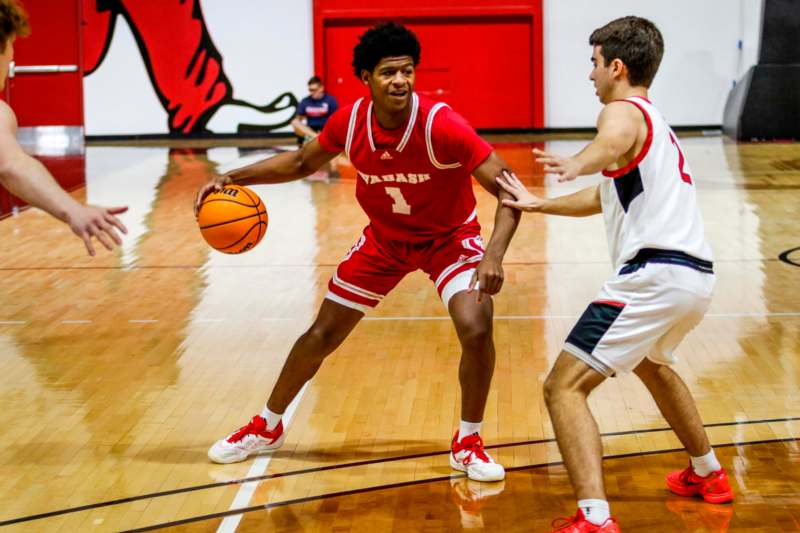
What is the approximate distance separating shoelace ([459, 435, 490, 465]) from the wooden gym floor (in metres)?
0.10

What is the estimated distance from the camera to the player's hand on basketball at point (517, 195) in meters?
4.28

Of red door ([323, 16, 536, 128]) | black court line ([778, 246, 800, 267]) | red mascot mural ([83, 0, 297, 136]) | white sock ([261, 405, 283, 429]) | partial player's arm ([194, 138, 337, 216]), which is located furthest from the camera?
red mascot mural ([83, 0, 297, 136])

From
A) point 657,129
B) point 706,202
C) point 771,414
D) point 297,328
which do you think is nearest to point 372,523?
point 657,129

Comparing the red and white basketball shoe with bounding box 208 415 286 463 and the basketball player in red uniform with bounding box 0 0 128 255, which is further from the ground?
the basketball player in red uniform with bounding box 0 0 128 255

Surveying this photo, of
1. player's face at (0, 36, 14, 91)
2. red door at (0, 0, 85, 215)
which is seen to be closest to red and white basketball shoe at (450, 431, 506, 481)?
player's face at (0, 36, 14, 91)

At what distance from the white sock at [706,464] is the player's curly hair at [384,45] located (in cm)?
193

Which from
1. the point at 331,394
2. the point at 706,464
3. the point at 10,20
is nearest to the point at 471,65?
the point at 331,394

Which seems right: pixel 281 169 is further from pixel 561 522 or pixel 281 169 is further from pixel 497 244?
pixel 561 522

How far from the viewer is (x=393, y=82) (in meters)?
4.54

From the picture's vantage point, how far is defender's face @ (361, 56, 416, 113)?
454cm

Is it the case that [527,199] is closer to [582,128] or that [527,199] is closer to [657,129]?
[657,129]

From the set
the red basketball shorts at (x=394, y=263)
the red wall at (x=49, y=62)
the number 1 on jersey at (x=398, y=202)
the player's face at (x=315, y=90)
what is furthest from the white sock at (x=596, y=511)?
the red wall at (x=49, y=62)

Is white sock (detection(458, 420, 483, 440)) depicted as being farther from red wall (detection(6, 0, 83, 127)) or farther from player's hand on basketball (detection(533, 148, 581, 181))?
red wall (detection(6, 0, 83, 127))

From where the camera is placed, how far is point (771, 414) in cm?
542
